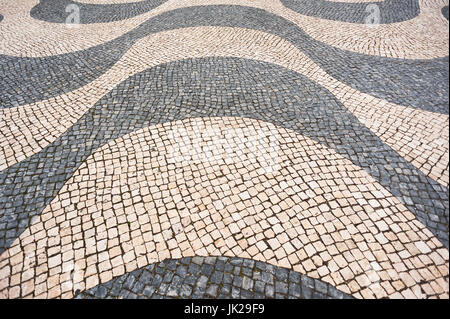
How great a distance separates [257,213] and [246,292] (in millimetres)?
1172

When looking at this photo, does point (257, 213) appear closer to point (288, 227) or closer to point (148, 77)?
point (288, 227)

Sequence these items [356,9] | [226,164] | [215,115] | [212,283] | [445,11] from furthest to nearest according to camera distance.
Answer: [356,9]
[445,11]
[215,115]
[226,164]
[212,283]

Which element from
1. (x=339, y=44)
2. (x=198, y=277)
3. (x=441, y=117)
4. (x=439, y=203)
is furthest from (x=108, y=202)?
(x=339, y=44)

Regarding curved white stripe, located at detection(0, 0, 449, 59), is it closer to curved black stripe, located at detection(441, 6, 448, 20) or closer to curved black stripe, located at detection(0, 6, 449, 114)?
curved black stripe, located at detection(441, 6, 448, 20)

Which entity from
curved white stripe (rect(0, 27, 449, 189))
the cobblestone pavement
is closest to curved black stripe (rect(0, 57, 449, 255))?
the cobblestone pavement

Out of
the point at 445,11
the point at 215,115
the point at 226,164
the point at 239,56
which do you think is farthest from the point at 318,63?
the point at 445,11

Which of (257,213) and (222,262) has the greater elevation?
(257,213)

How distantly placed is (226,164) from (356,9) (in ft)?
31.8

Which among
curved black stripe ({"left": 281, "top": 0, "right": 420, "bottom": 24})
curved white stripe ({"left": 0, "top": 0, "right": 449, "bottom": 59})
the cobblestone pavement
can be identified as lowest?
the cobblestone pavement

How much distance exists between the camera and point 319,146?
5.35 meters

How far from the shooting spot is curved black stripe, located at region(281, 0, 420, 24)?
394 inches

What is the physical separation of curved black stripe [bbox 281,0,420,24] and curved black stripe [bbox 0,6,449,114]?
6.54 ft

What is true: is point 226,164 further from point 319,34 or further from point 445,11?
point 445,11

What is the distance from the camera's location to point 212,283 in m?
3.60
